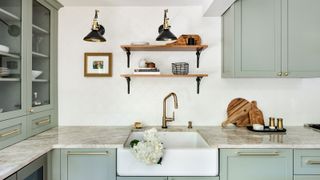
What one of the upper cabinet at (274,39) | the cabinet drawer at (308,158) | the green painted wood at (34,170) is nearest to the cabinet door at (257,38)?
the upper cabinet at (274,39)

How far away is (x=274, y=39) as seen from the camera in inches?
83.1

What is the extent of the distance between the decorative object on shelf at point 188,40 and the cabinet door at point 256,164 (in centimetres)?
110

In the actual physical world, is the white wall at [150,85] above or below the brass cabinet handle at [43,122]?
above

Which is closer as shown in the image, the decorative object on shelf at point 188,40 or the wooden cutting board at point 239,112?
the decorative object on shelf at point 188,40

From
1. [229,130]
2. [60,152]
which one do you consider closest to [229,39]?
[229,130]

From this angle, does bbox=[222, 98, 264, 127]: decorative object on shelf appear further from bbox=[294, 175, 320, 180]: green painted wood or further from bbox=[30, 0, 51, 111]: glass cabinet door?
bbox=[30, 0, 51, 111]: glass cabinet door

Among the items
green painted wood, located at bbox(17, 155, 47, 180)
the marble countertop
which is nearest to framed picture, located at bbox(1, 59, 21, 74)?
the marble countertop

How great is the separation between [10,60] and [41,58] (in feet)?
1.57

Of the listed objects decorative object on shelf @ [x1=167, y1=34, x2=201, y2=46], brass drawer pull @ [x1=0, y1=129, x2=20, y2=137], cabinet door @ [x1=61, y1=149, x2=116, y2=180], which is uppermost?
decorative object on shelf @ [x1=167, y1=34, x2=201, y2=46]

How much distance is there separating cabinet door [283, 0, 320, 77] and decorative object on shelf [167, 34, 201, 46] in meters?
0.80

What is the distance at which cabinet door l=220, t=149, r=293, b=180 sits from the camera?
1.75m

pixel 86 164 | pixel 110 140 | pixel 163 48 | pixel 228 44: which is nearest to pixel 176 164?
pixel 110 140

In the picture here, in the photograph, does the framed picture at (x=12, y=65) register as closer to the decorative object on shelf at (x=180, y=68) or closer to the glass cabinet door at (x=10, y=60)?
the glass cabinet door at (x=10, y=60)

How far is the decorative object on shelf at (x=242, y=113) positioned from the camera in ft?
8.03
